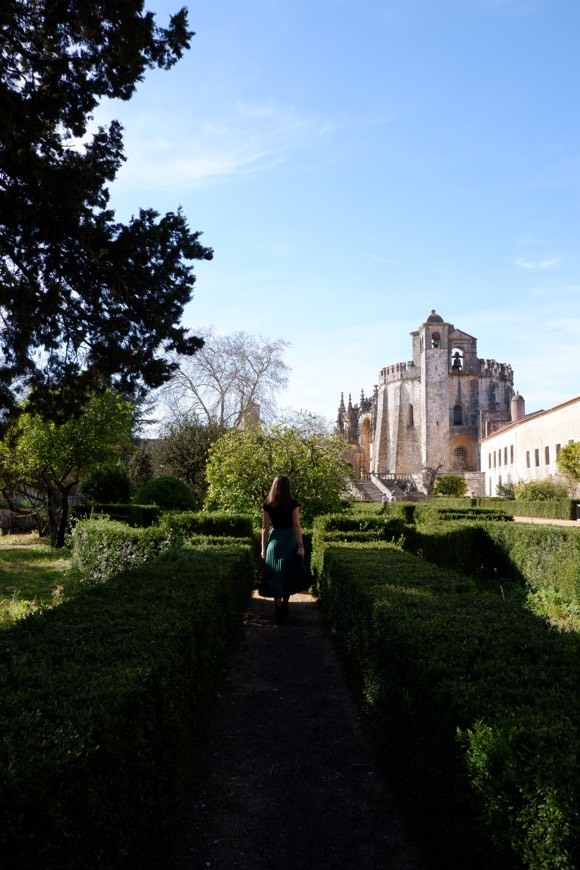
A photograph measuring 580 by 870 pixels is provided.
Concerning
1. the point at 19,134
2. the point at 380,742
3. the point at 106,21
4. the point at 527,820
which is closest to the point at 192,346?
the point at 19,134

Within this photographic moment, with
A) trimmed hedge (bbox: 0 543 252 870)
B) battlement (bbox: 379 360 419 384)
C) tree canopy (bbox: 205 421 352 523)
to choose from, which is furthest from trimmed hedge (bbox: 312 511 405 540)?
battlement (bbox: 379 360 419 384)

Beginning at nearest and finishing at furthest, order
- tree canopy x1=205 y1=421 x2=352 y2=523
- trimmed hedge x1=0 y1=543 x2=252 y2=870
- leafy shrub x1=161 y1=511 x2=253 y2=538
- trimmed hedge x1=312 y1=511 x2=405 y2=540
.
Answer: trimmed hedge x1=0 y1=543 x2=252 y2=870, leafy shrub x1=161 y1=511 x2=253 y2=538, trimmed hedge x1=312 y1=511 x2=405 y2=540, tree canopy x1=205 y1=421 x2=352 y2=523

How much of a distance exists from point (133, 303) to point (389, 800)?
257 inches

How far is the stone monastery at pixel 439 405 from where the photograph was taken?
194 ft

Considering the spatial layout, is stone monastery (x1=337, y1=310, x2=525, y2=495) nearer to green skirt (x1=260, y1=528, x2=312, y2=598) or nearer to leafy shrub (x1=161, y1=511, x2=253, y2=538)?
leafy shrub (x1=161, y1=511, x2=253, y2=538)

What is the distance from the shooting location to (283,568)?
318 inches

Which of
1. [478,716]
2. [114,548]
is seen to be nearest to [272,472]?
[114,548]

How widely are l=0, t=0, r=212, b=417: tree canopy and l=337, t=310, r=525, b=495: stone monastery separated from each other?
47.5 metres

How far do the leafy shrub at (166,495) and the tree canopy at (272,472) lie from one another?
6318mm

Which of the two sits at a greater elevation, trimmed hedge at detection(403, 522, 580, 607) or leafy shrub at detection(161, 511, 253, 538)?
leafy shrub at detection(161, 511, 253, 538)

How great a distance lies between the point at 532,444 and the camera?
117ft

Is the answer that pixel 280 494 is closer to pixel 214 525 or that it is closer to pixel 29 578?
pixel 214 525

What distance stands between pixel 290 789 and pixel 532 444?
114ft

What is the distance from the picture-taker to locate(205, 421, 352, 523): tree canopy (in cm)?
1450
